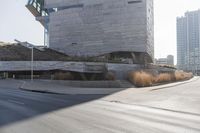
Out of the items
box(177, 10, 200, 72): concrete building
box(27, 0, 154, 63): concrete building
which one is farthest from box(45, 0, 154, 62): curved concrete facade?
box(177, 10, 200, 72): concrete building

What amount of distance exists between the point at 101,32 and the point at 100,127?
60376 millimetres

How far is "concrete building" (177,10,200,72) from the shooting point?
14662 centimetres

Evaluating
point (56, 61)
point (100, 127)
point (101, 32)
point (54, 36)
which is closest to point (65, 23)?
point (54, 36)

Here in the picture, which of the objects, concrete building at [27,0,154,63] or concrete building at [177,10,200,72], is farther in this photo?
concrete building at [177,10,200,72]

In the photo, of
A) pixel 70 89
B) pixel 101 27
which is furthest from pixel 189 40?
pixel 70 89

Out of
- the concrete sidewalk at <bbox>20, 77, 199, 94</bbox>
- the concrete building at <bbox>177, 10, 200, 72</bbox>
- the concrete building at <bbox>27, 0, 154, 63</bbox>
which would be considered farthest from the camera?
the concrete building at <bbox>177, 10, 200, 72</bbox>

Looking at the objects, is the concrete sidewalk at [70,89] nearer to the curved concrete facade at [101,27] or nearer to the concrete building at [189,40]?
the curved concrete facade at [101,27]

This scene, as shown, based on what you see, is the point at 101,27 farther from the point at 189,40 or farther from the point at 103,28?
the point at 189,40

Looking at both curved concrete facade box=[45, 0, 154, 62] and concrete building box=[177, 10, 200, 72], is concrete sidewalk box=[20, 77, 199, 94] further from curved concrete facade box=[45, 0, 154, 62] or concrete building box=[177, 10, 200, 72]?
concrete building box=[177, 10, 200, 72]

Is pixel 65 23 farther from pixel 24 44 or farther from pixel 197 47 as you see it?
pixel 197 47

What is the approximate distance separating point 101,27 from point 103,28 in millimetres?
612

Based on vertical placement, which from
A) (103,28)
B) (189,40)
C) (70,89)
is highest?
(189,40)

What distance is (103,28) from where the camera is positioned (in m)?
70.7

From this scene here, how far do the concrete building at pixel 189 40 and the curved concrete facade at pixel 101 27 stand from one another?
75.3 metres
